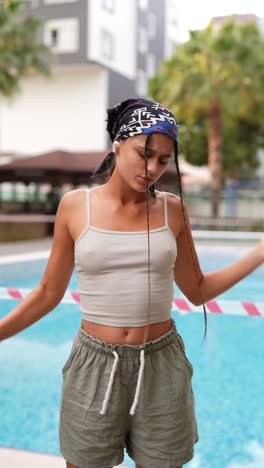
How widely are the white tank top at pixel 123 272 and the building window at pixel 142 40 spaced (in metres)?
36.6

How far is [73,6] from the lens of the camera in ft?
98.9

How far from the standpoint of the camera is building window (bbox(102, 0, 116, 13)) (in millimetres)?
31362

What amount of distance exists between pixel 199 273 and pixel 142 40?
37.0 m

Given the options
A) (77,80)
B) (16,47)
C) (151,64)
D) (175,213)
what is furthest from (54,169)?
(151,64)

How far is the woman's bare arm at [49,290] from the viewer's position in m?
1.63

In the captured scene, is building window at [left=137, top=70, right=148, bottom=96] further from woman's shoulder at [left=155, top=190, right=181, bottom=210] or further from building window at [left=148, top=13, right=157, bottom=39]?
woman's shoulder at [left=155, top=190, right=181, bottom=210]

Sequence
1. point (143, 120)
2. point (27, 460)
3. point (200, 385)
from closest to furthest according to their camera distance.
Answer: point (143, 120) < point (27, 460) < point (200, 385)

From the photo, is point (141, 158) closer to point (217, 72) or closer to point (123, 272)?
point (123, 272)

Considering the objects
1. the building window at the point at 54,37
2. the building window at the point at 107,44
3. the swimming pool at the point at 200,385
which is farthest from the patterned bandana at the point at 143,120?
the building window at the point at 54,37

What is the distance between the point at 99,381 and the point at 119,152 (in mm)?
669

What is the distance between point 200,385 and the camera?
5.43m

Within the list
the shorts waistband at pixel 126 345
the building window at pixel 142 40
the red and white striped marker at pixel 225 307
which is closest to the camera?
the shorts waistband at pixel 126 345

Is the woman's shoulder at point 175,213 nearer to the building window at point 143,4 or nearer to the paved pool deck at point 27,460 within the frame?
the paved pool deck at point 27,460

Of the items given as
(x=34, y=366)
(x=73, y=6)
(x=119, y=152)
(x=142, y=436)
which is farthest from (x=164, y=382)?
(x=73, y=6)
